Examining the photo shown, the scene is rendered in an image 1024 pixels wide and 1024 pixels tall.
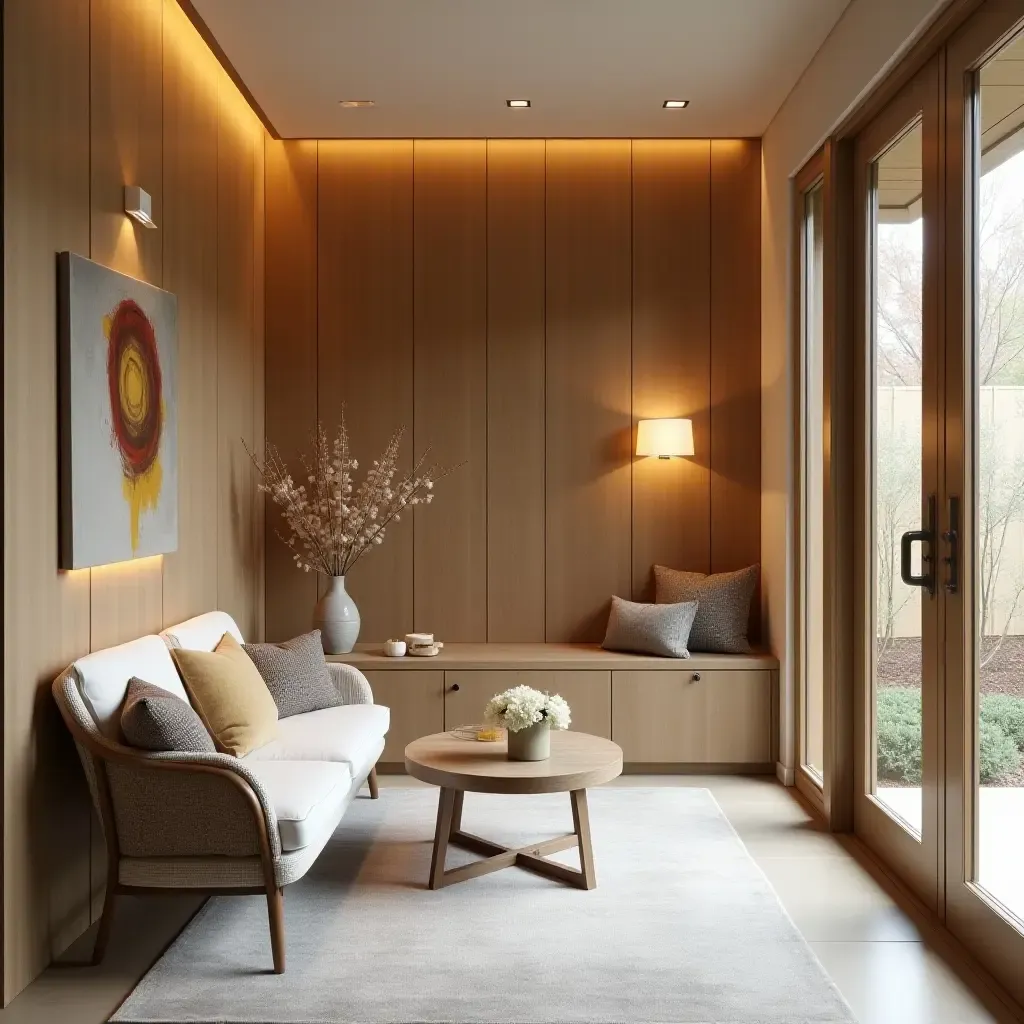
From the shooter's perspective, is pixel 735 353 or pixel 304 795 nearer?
pixel 304 795

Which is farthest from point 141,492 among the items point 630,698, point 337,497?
point 630,698

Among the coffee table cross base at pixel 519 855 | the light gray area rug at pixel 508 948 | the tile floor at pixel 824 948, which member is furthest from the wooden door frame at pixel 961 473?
the coffee table cross base at pixel 519 855

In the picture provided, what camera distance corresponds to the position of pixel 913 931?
10.9ft

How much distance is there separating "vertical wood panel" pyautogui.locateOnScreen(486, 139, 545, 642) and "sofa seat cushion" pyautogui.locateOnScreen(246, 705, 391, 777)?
1.35 metres

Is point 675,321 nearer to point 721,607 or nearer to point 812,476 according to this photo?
point 812,476

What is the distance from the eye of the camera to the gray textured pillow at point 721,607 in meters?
5.43

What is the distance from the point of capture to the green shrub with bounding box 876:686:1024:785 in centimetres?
294

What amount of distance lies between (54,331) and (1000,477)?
2.76 m

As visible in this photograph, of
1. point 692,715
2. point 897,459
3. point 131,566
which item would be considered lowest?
point 692,715

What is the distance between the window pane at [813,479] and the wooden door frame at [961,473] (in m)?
1.39

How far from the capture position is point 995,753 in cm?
302

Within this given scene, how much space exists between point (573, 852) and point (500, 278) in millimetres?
3059

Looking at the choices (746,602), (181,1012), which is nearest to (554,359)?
(746,602)

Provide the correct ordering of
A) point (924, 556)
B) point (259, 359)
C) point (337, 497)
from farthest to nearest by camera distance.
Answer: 1. point (259, 359)
2. point (337, 497)
3. point (924, 556)
